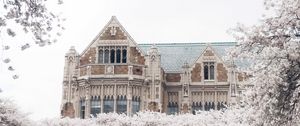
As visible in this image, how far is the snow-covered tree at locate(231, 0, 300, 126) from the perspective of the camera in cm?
1348

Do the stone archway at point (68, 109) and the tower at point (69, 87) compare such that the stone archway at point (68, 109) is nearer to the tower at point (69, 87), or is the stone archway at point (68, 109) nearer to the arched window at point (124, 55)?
the tower at point (69, 87)

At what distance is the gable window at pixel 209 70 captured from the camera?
41125mm

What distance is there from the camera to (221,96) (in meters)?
40.9

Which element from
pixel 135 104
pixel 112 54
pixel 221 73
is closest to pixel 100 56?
pixel 112 54

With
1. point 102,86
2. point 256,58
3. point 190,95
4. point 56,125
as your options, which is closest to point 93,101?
point 102,86

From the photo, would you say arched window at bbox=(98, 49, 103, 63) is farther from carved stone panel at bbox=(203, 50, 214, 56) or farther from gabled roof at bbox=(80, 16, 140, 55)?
carved stone panel at bbox=(203, 50, 214, 56)

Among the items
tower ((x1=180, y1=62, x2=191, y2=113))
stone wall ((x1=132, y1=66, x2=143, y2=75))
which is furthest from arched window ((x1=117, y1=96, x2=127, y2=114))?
tower ((x1=180, y1=62, x2=191, y2=113))

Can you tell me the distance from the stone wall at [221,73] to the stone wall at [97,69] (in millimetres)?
8294

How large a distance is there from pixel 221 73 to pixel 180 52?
635 centimetres

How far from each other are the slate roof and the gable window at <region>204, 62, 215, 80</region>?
86.5 inches

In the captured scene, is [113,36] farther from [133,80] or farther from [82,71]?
[133,80]

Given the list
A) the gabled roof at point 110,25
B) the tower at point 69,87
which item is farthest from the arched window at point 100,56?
the tower at point 69,87

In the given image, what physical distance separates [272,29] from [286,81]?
1.27 metres

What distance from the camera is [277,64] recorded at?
539 inches
